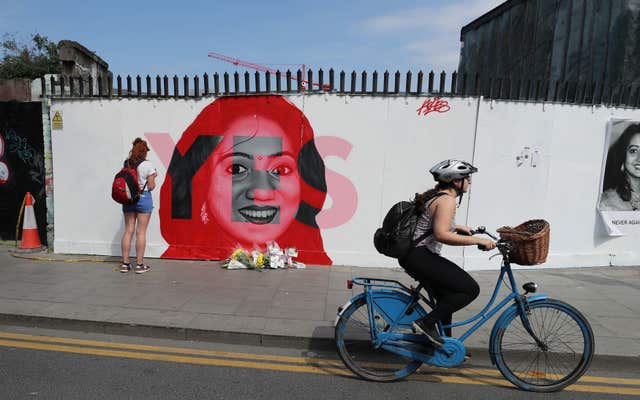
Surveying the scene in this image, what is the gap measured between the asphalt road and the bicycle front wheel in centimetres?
13

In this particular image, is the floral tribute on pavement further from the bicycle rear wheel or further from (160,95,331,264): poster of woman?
the bicycle rear wheel

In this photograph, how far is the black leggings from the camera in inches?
121

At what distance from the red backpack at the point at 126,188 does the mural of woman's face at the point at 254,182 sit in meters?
1.20

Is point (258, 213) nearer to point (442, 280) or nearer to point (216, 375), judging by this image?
point (216, 375)

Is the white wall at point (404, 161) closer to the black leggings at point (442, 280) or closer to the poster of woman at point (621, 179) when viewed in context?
the poster of woman at point (621, 179)

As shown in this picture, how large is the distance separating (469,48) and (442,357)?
43.0 ft

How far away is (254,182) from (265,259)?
1.25 m

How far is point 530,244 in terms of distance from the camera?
292 centimetres

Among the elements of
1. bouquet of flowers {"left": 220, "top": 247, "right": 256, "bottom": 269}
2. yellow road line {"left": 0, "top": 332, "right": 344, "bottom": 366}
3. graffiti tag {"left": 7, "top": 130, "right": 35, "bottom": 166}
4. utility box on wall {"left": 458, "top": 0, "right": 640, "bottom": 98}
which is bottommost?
yellow road line {"left": 0, "top": 332, "right": 344, "bottom": 366}

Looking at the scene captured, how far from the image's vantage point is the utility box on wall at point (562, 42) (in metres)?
7.60

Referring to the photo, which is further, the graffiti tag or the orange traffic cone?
the graffiti tag

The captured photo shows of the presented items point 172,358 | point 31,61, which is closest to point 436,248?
point 172,358

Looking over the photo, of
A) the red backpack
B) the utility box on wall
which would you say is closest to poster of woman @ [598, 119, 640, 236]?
the utility box on wall

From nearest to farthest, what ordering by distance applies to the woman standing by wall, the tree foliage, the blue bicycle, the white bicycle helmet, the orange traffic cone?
the white bicycle helmet, the blue bicycle, the woman standing by wall, the orange traffic cone, the tree foliage
